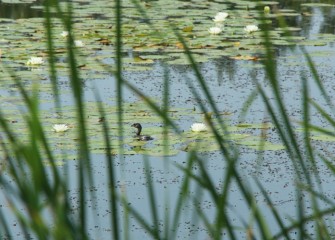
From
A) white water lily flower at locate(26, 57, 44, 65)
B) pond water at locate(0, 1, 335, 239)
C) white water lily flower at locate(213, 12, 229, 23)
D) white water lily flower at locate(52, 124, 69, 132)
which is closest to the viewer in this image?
pond water at locate(0, 1, 335, 239)

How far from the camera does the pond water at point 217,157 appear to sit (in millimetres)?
2844

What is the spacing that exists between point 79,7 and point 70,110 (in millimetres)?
3528

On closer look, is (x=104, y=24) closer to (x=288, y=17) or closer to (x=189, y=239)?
(x=288, y=17)

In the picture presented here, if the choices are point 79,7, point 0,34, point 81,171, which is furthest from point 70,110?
point 79,7

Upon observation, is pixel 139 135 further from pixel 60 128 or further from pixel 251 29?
pixel 251 29

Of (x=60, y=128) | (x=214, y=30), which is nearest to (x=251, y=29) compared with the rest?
(x=214, y=30)

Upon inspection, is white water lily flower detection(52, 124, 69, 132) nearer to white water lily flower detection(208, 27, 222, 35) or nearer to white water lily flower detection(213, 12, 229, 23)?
white water lily flower detection(208, 27, 222, 35)

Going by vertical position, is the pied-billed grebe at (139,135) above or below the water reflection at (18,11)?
above

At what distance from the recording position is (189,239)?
270cm

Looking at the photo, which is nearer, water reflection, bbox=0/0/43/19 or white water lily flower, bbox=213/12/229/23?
white water lily flower, bbox=213/12/229/23

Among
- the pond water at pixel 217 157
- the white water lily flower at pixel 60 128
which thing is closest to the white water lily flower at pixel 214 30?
the pond water at pixel 217 157

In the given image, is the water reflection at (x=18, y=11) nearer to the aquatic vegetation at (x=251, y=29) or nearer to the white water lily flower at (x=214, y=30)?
the white water lily flower at (x=214, y=30)

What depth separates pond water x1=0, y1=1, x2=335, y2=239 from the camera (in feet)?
9.33

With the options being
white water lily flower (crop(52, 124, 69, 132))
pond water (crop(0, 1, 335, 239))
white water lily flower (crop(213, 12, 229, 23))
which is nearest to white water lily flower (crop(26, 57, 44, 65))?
pond water (crop(0, 1, 335, 239))
